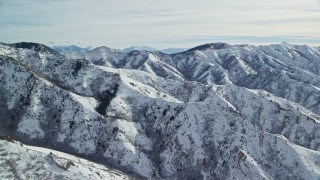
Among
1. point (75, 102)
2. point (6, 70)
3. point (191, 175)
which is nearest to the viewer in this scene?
point (191, 175)

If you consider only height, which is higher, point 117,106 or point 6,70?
point 6,70

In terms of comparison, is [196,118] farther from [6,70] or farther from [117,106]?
[6,70]

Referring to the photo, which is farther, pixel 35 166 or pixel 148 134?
pixel 148 134

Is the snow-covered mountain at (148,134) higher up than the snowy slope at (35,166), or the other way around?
the snowy slope at (35,166)

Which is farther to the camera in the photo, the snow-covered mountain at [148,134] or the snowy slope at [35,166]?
the snow-covered mountain at [148,134]

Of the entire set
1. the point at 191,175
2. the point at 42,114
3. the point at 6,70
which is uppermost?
the point at 6,70

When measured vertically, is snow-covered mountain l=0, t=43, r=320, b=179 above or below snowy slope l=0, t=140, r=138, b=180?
below

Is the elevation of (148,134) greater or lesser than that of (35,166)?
lesser

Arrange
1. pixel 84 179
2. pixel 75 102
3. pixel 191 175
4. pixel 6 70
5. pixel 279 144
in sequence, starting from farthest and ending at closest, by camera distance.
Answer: pixel 6 70 < pixel 75 102 < pixel 279 144 < pixel 191 175 < pixel 84 179

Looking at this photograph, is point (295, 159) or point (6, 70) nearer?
point (295, 159)

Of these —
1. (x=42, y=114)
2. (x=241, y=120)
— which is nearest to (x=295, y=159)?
(x=241, y=120)

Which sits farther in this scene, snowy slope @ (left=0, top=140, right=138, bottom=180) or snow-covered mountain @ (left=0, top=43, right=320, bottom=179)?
snow-covered mountain @ (left=0, top=43, right=320, bottom=179)
